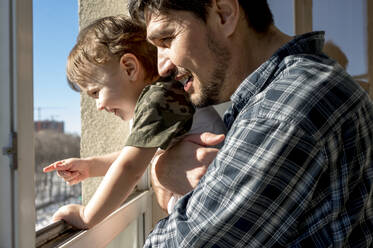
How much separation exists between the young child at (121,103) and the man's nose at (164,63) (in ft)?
0.14

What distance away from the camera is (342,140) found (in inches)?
27.7

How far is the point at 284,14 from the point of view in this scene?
8.07ft

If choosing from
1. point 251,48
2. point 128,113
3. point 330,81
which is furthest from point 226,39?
point 128,113

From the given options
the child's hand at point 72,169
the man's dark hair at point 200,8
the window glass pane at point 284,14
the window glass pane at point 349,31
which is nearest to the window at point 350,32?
the window glass pane at point 349,31

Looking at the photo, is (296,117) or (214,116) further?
(214,116)

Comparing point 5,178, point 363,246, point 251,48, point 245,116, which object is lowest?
point 363,246

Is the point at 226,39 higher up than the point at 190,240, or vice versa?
the point at 226,39

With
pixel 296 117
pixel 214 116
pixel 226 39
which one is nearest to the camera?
pixel 296 117

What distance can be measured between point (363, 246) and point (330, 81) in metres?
0.37

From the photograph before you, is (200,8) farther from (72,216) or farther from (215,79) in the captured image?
(72,216)

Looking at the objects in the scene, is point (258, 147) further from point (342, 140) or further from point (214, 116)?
point (214, 116)

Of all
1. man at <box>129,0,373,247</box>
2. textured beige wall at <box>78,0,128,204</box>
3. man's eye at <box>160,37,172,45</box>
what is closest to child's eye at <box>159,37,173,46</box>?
man's eye at <box>160,37,172,45</box>

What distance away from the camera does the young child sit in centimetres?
112

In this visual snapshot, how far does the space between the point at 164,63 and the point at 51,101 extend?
418 millimetres
